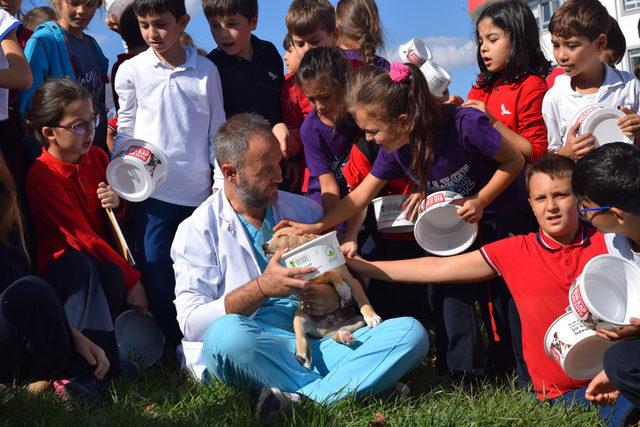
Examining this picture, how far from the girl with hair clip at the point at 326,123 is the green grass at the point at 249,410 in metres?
1.35

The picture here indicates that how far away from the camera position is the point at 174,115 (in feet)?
18.1

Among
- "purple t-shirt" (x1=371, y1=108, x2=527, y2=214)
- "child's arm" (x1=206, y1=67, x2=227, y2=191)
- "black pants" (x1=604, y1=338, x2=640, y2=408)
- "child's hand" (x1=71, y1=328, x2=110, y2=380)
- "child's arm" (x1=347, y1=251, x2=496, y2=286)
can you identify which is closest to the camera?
"black pants" (x1=604, y1=338, x2=640, y2=408)

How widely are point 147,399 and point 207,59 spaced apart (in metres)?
2.37

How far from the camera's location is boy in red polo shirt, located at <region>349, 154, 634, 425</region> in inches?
170

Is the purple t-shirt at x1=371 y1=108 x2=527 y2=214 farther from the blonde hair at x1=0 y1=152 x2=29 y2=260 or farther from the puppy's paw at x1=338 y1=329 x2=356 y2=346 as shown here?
the blonde hair at x1=0 y1=152 x2=29 y2=260

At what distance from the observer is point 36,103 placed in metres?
5.02

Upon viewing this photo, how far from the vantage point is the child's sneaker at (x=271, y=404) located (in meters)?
3.91

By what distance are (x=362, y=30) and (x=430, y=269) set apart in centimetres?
201

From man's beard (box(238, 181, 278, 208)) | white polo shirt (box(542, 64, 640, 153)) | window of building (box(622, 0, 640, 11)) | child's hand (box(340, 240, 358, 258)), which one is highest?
window of building (box(622, 0, 640, 11))

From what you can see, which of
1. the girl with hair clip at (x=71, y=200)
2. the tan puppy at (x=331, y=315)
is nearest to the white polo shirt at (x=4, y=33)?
the girl with hair clip at (x=71, y=200)

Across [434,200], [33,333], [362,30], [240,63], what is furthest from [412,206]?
[33,333]

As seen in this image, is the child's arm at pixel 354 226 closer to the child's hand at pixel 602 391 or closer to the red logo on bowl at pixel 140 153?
the red logo on bowl at pixel 140 153

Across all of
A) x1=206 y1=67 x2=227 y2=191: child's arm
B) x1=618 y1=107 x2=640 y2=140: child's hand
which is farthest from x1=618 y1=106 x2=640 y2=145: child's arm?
x1=206 y1=67 x2=227 y2=191: child's arm

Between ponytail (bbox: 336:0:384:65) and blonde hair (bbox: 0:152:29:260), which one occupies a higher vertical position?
ponytail (bbox: 336:0:384:65)
